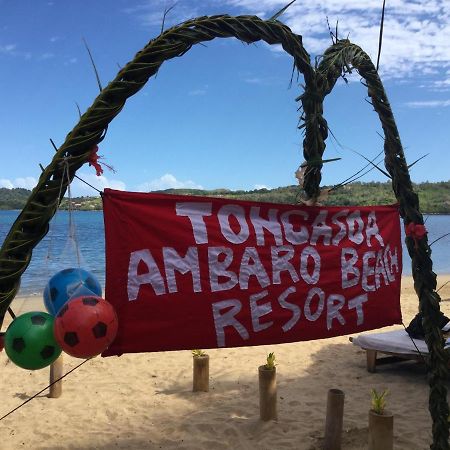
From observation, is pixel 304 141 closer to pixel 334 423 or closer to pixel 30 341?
pixel 30 341

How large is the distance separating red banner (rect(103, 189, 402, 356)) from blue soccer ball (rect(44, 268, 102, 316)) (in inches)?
6.1

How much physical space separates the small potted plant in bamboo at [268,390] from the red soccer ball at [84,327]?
142 inches

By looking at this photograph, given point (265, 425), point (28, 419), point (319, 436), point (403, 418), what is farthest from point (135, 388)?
point (403, 418)

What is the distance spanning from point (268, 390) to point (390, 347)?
264 cm

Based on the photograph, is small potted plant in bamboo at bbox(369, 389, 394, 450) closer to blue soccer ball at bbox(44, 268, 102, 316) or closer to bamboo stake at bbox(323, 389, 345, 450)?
bamboo stake at bbox(323, 389, 345, 450)

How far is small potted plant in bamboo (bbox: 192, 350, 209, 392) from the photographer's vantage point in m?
7.21

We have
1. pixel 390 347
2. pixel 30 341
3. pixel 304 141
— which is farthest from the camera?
pixel 390 347

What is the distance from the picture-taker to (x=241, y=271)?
354cm

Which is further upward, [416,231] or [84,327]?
[416,231]

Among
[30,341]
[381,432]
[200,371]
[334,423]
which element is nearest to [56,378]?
[200,371]

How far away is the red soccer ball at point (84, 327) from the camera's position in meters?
2.56

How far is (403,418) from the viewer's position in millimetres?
6234

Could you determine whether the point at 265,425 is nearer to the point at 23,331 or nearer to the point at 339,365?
the point at 339,365

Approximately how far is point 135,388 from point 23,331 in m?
5.28
